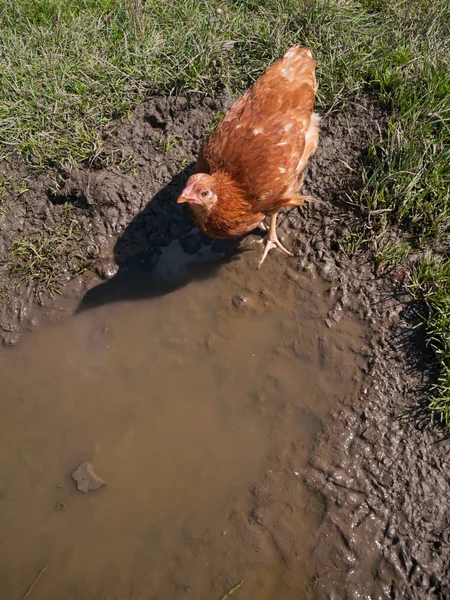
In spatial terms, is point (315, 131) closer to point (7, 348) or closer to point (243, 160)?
point (243, 160)

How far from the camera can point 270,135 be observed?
10.7ft

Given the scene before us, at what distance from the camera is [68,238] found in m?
4.03

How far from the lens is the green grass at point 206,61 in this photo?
12.7 ft

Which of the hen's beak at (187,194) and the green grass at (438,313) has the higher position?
the hen's beak at (187,194)

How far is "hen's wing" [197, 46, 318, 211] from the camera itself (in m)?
3.24

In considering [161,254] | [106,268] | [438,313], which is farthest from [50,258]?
[438,313]

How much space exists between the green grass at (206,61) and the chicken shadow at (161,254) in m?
0.77

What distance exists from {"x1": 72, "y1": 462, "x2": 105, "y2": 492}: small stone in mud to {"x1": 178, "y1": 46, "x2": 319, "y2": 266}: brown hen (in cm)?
193

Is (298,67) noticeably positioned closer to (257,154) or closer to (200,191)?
(257,154)

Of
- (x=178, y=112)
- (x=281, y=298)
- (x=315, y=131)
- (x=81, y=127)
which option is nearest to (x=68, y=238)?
(x=81, y=127)

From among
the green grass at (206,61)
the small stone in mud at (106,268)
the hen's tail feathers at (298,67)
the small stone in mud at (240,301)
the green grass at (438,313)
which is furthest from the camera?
the small stone in mud at (106,268)

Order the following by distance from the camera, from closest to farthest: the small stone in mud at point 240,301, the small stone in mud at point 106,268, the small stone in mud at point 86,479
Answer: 1. the small stone in mud at point 86,479
2. the small stone in mud at point 240,301
3. the small stone in mud at point 106,268

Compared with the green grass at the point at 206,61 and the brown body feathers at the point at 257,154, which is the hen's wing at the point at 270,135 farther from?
the green grass at the point at 206,61

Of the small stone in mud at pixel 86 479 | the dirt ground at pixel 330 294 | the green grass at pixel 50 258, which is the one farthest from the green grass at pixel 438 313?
the green grass at pixel 50 258
